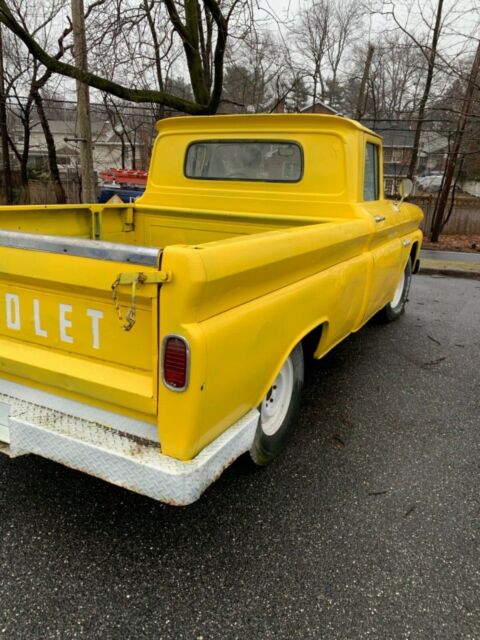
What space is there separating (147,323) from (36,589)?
114 cm

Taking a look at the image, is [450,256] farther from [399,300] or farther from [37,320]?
[37,320]

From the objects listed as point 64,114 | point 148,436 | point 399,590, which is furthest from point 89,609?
point 64,114

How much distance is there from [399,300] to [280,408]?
11.3ft

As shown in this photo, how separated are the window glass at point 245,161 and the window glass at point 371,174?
2.00 ft

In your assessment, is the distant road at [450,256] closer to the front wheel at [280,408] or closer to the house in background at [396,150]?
the house in background at [396,150]

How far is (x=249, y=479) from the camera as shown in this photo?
8.93 feet

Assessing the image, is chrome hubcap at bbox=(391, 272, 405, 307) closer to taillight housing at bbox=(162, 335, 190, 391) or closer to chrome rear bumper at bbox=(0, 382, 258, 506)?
chrome rear bumper at bbox=(0, 382, 258, 506)

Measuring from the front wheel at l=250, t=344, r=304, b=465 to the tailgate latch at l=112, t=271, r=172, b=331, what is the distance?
1003 mm

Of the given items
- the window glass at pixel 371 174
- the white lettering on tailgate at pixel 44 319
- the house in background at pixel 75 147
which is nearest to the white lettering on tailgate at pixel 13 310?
the white lettering on tailgate at pixel 44 319

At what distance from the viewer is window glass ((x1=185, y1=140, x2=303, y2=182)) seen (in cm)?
392

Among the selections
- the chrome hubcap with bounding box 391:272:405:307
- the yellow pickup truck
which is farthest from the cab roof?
the chrome hubcap with bounding box 391:272:405:307

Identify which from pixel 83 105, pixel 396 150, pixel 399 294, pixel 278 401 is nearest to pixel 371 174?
pixel 399 294

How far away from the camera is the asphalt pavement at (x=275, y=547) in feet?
6.14

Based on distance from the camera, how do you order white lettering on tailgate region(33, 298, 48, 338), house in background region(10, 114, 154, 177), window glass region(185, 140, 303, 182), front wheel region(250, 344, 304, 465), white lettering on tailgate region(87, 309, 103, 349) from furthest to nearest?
house in background region(10, 114, 154, 177) < window glass region(185, 140, 303, 182) < front wheel region(250, 344, 304, 465) < white lettering on tailgate region(33, 298, 48, 338) < white lettering on tailgate region(87, 309, 103, 349)
